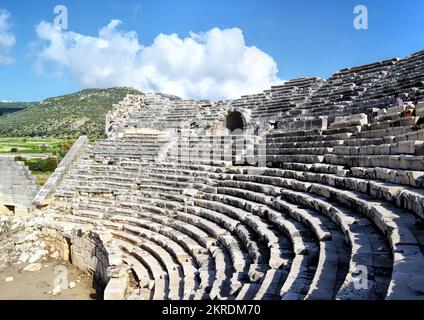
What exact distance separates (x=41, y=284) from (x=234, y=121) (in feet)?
39.8

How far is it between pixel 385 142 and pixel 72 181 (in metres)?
11.2

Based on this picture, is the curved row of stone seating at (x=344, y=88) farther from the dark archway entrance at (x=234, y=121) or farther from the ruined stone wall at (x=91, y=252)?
the ruined stone wall at (x=91, y=252)

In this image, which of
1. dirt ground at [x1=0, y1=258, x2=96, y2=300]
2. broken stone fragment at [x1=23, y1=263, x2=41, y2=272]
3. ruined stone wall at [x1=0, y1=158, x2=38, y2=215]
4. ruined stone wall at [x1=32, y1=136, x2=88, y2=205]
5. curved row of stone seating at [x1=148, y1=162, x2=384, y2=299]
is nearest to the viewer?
curved row of stone seating at [x1=148, y1=162, x2=384, y2=299]

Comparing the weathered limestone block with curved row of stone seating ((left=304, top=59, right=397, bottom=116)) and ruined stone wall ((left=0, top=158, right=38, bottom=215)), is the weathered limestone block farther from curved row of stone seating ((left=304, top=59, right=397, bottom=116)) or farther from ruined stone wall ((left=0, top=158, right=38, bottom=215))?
curved row of stone seating ((left=304, top=59, right=397, bottom=116))

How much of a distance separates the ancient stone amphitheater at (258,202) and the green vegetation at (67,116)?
5814cm

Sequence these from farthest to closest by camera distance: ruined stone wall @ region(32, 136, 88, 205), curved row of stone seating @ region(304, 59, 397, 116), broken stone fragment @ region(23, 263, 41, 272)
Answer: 1. ruined stone wall @ region(32, 136, 88, 205)
2. curved row of stone seating @ region(304, 59, 397, 116)
3. broken stone fragment @ region(23, 263, 41, 272)

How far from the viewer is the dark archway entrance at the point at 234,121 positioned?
18673 millimetres

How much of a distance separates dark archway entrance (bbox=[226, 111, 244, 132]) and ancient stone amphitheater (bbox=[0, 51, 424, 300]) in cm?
6

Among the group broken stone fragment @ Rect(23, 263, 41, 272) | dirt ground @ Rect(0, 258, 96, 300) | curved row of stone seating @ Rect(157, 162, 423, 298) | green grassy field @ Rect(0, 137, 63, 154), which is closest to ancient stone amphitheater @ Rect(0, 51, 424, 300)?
curved row of stone seating @ Rect(157, 162, 423, 298)

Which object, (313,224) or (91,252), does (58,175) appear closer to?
(91,252)

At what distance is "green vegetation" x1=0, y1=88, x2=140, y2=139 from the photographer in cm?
7669

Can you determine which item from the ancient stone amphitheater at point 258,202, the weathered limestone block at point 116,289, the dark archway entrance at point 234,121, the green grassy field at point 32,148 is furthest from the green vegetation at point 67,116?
the weathered limestone block at point 116,289

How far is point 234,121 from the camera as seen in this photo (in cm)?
1891
